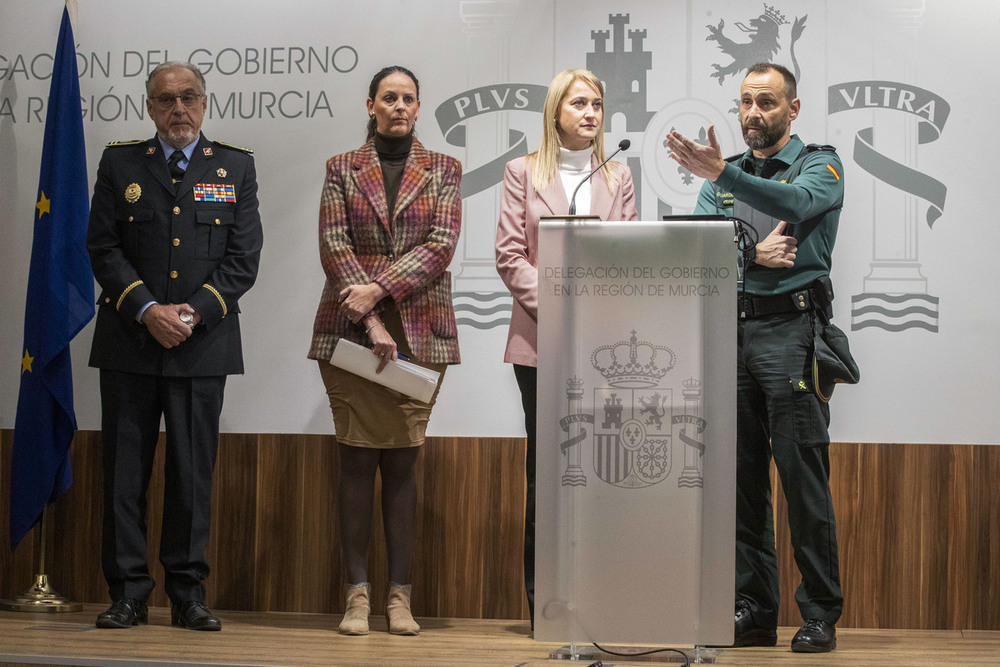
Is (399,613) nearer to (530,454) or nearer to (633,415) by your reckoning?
(530,454)

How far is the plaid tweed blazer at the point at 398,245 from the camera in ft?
11.8

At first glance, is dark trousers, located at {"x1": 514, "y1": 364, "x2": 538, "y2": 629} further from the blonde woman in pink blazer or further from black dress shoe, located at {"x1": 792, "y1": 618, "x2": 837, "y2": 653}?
black dress shoe, located at {"x1": 792, "y1": 618, "x2": 837, "y2": 653}

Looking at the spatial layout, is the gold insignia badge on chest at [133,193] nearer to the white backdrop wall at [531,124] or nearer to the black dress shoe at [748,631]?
the white backdrop wall at [531,124]

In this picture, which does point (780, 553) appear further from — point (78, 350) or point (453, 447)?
point (78, 350)

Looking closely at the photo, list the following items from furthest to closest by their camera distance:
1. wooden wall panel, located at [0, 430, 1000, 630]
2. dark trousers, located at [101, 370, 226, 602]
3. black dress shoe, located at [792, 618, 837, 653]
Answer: wooden wall panel, located at [0, 430, 1000, 630], dark trousers, located at [101, 370, 226, 602], black dress shoe, located at [792, 618, 837, 653]

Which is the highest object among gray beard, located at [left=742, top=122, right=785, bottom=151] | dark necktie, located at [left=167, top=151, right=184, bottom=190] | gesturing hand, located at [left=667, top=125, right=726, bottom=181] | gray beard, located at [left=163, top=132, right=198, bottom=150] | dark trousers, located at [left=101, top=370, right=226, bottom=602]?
gray beard, located at [left=163, top=132, right=198, bottom=150]

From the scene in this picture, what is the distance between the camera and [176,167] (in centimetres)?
385

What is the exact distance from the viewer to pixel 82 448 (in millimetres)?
4461

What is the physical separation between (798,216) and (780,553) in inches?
54.7

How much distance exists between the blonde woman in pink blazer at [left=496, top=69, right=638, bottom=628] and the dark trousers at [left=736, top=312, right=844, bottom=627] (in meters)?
0.66

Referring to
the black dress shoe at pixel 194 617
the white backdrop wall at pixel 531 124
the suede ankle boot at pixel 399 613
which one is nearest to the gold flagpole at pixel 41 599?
the white backdrop wall at pixel 531 124

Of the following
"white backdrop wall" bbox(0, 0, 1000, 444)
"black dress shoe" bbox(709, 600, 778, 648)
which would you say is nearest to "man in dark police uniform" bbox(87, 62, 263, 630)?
"white backdrop wall" bbox(0, 0, 1000, 444)

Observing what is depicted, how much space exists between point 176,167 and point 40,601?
5.72 ft

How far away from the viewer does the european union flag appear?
413 cm
